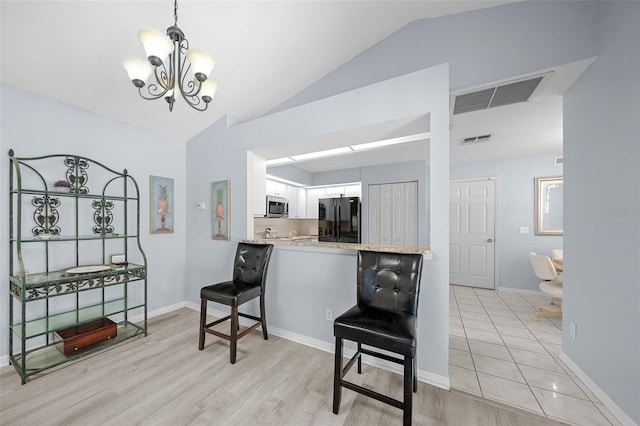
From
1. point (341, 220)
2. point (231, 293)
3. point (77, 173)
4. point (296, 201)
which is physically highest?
point (77, 173)

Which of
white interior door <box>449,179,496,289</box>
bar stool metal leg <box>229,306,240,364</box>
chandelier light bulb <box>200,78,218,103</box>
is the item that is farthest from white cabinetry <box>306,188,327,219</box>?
chandelier light bulb <box>200,78,218,103</box>

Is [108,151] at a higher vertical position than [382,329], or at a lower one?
higher

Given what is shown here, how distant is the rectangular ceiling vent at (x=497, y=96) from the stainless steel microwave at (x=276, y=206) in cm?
319

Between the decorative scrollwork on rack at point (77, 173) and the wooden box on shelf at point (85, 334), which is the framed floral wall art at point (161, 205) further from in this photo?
the wooden box on shelf at point (85, 334)

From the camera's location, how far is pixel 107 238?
2.64 metres

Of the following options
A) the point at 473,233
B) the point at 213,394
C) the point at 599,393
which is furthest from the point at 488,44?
the point at 473,233

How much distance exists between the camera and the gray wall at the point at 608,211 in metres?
1.52

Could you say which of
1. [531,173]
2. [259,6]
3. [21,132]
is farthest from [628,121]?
[21,132]

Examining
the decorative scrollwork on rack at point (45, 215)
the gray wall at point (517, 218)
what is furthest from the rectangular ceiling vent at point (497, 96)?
the decorative scrollwork on rack at point (45, 215)

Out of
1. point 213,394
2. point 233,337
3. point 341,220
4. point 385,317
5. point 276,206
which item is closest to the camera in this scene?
point 385,317

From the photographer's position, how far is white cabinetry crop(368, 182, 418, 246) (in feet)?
16.2

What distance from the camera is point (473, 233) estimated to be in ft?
15.8

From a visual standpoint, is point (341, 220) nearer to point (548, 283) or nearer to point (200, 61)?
point (548, 283)

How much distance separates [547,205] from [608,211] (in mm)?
3261
